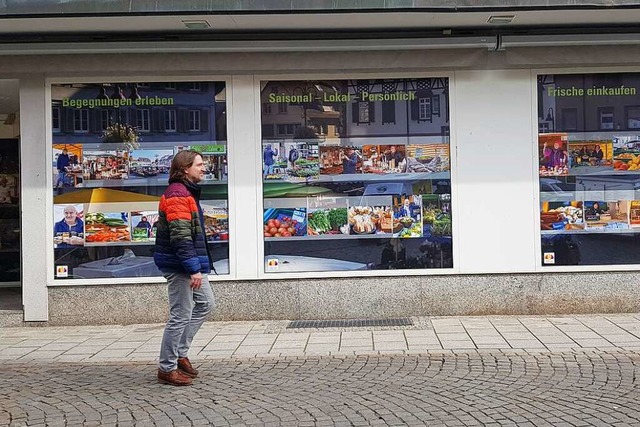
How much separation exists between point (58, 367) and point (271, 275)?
293 cm

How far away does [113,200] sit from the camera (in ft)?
31.0

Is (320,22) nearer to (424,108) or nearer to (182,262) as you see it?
(424,108)

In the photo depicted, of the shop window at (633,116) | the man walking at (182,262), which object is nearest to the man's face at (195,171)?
the man walking at (182,262)

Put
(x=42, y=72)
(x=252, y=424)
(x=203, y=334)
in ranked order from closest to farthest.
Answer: (x=252, y=424) → (x=203, y=334) → (x=42, y=72)

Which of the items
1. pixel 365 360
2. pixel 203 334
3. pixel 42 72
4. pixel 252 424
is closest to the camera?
pixel 252 424

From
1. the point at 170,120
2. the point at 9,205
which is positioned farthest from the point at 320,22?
the point at 9,205

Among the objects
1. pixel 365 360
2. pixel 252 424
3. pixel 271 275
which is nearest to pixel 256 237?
pixel 271 275

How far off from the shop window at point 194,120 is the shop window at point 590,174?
4202 millimetres

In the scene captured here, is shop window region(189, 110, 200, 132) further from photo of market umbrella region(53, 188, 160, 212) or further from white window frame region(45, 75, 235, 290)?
photo of market umbrella region(53, 188, 160, 212)

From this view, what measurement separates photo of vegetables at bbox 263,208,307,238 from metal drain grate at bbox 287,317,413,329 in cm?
110

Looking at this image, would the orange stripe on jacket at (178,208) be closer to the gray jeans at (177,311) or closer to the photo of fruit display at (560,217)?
the gray jeans at (177,311)

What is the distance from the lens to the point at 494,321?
8945mm

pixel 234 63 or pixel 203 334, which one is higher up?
pixel 234 63

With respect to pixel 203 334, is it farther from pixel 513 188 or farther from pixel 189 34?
pixel 513 188
